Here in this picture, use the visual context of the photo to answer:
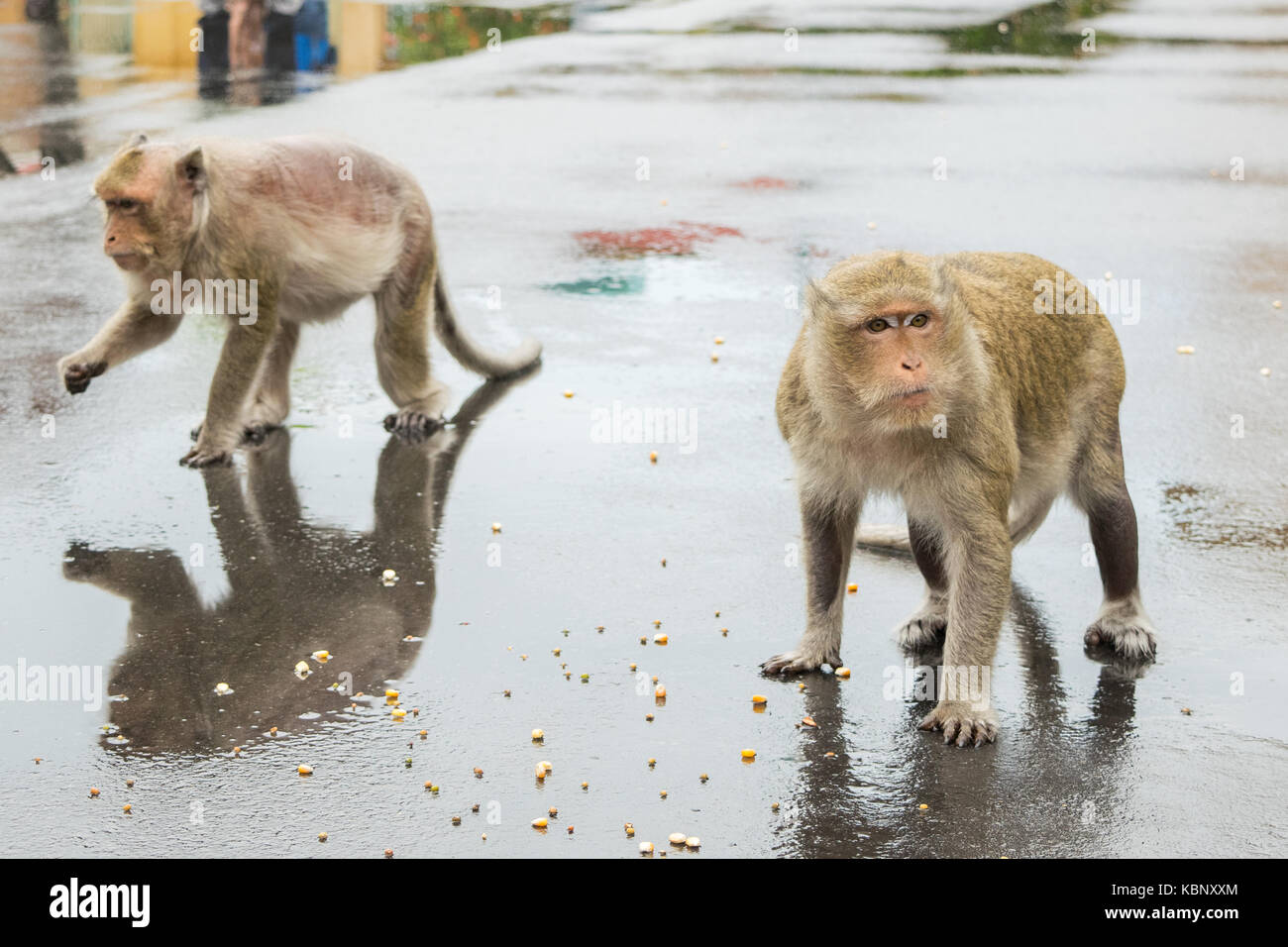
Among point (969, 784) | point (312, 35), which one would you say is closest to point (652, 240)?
point (969, 784)

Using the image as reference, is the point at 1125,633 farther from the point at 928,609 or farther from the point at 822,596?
the point at 822,596

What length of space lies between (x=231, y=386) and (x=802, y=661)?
12.2ft

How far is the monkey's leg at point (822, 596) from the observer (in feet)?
19.9

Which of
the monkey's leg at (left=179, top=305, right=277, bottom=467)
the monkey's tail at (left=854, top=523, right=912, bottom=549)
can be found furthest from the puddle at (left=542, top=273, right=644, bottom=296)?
the monkey's tail at (left=854, top=523, right=912, bottom=549)

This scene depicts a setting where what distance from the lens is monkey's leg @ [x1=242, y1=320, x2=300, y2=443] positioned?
888 centimetres

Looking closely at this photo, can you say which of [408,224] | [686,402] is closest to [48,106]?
[408,224]

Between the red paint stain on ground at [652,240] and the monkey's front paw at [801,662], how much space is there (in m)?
6.62

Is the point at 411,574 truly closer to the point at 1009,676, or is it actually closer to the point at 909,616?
the point at 909,616

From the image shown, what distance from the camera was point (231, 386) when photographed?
8.34 meters

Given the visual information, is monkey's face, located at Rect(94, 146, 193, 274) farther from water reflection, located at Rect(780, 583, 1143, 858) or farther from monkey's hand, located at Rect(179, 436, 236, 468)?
water reflection, located at Rect(780, 583, 1143, 858)

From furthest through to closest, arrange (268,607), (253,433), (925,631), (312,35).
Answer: (312,35)
(253,433)
(268,607)
(925,631)

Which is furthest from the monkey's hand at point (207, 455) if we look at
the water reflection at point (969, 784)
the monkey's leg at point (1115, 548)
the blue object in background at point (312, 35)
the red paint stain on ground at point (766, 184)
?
the blue object in background at point (312, 35)

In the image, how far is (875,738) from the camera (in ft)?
18.7

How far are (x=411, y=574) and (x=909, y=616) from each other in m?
2.23
